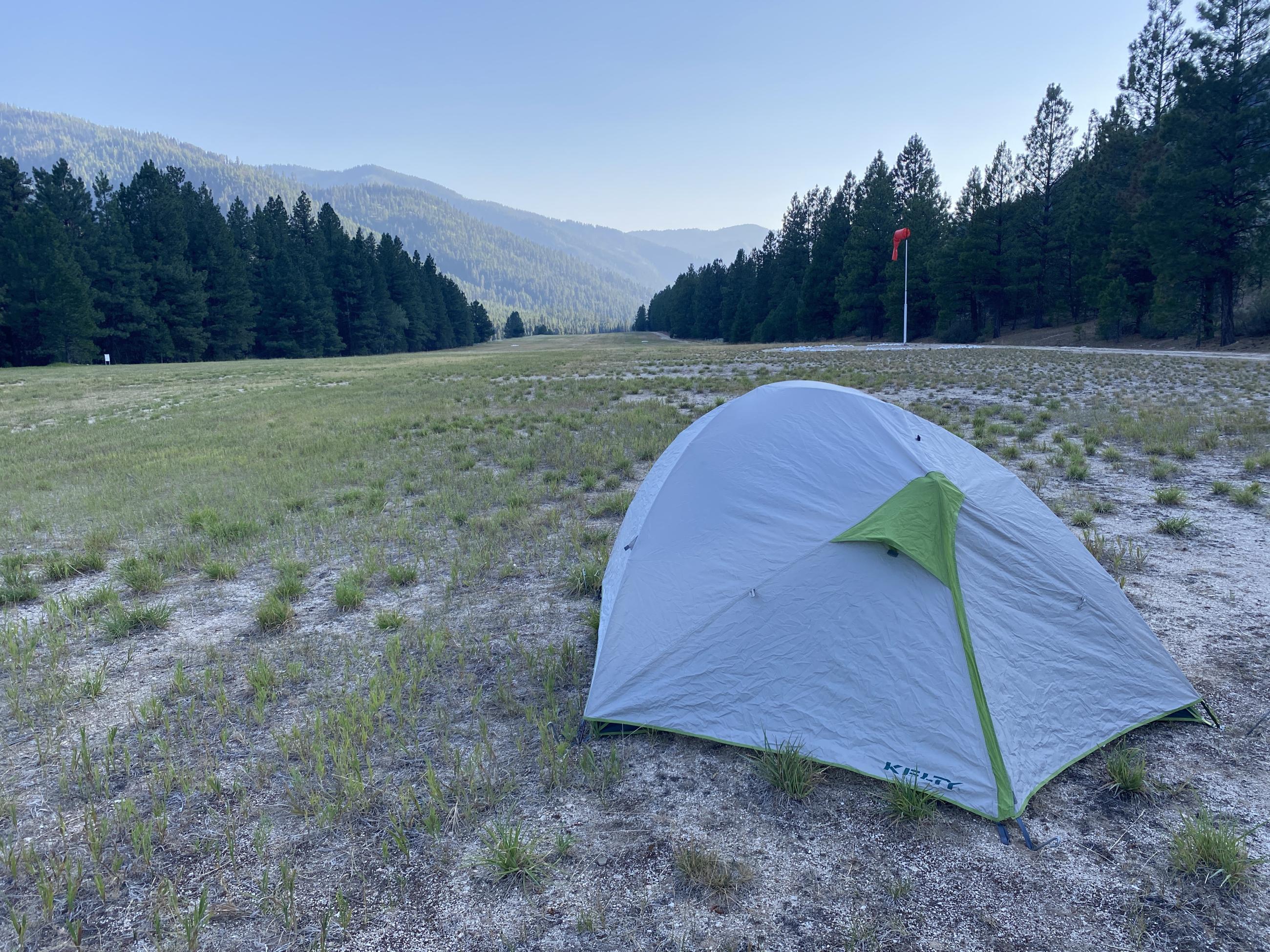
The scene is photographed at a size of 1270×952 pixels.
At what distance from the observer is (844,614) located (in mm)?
3545

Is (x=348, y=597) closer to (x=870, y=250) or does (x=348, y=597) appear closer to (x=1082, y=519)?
(x=1082, y=519)

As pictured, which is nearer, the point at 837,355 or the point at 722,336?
the point at 837,355

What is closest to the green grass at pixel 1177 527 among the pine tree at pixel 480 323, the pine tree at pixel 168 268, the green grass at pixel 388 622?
the green grass at pixel 388 622

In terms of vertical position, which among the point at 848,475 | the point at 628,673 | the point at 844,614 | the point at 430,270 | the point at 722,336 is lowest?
the point at 628,673

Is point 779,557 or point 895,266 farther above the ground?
point 895,266

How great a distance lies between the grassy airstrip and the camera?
256cm

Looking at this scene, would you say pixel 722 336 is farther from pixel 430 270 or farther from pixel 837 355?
pixel 837 355

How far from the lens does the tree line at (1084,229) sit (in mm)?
26953

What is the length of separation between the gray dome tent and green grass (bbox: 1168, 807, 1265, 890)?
53 centimetres

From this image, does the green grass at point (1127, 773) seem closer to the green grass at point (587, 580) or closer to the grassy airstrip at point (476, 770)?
the grassy airstrip at point (476, 770)

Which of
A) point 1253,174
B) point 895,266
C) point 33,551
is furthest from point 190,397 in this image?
point 895,266

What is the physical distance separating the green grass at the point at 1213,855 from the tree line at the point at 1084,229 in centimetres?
3336

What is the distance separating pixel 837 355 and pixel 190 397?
27.4 m

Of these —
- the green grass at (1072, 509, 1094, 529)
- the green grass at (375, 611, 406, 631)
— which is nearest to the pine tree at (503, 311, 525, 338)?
the green grass at (1072, 509, 1094, 529)
